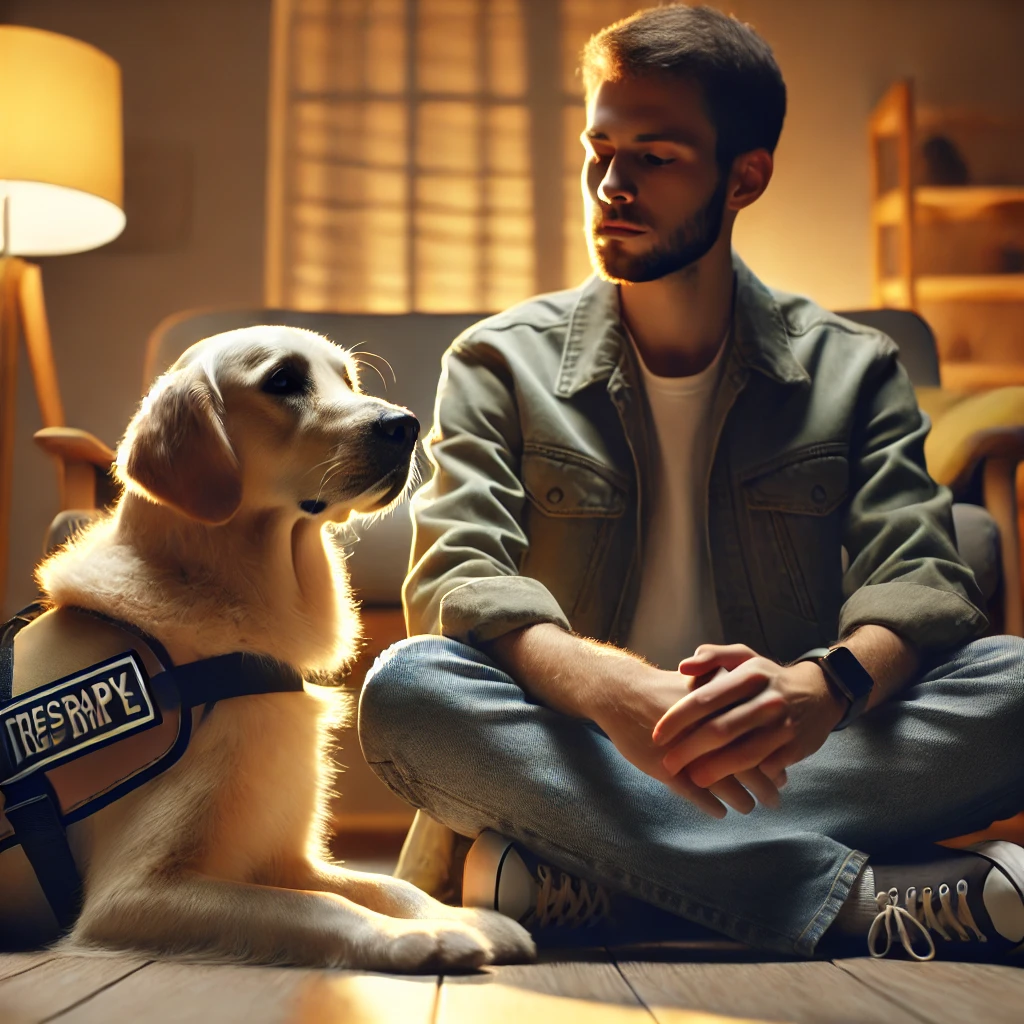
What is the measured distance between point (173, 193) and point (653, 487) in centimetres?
266

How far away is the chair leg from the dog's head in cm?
115

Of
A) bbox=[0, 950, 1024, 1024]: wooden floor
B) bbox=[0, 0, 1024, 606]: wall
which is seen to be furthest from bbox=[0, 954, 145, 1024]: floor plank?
bbox=[0, 0, 1024, 606]: wall

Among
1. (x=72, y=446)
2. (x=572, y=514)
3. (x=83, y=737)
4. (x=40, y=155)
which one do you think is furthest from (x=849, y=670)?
(x=40, y=155)

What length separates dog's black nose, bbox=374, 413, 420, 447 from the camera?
1136 mm

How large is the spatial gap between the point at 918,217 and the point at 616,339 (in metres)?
2.78

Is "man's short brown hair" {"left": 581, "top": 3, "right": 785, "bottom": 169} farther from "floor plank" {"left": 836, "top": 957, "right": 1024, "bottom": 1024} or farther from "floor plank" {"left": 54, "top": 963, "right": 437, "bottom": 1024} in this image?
"floor plank" {"left": 54, "top": 963, "right": 437, "bottom": 1024}

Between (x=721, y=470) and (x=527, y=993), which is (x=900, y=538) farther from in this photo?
(x=527, y=993)

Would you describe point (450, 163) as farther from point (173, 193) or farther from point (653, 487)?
point (653, 487)

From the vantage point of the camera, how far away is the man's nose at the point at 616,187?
138cm

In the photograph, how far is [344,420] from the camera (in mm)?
1137

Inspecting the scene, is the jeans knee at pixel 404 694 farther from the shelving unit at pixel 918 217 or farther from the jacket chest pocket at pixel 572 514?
the shelving unit at pixel 918 217

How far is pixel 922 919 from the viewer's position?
3.40 ft

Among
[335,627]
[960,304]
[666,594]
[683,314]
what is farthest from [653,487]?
[960,304]

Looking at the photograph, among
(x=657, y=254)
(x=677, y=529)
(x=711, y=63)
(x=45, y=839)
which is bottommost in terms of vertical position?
(x=45, y=839)
